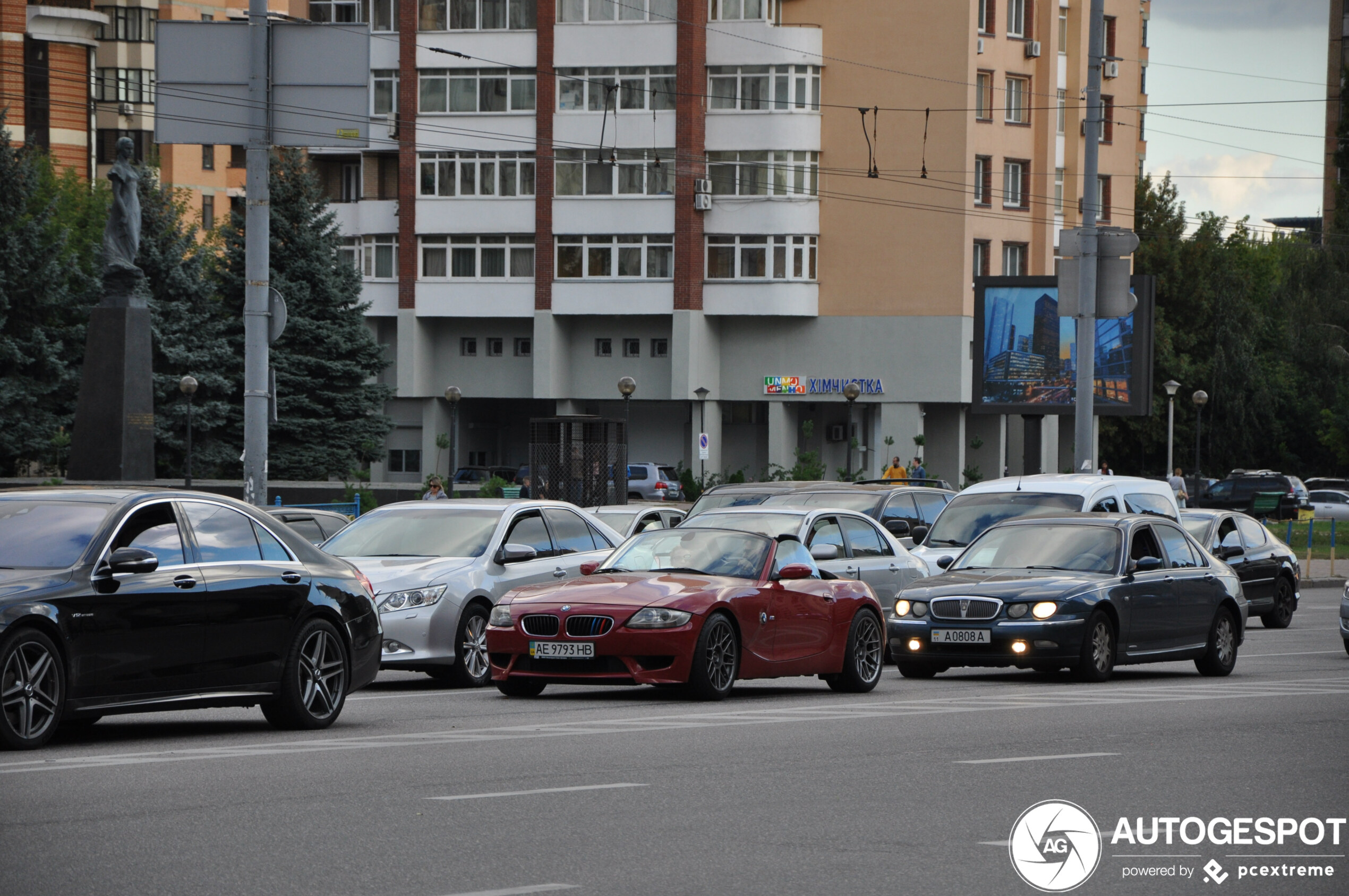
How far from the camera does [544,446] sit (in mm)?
42344

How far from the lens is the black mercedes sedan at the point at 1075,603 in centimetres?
1638

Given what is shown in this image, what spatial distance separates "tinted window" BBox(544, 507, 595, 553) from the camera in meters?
17.7

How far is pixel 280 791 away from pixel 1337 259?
7623 cm

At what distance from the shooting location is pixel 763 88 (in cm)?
6675

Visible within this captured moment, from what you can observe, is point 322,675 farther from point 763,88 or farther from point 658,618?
point 763,88

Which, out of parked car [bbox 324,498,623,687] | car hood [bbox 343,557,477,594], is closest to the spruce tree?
parked car [bbox 324,498,623,687]

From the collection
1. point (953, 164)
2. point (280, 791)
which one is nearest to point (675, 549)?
point (280, 791)

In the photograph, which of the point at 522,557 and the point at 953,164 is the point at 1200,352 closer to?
the point at 953,164

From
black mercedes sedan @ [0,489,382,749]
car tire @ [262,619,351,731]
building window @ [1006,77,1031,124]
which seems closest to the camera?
black mercedes sedan @ [0,489,382,749]

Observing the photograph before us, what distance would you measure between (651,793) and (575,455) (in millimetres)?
33275

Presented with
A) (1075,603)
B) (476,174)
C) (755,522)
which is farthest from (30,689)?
(476,174)

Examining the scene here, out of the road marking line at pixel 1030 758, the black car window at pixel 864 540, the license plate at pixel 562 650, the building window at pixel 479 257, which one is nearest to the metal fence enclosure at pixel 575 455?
the black car window at pixel 864 540

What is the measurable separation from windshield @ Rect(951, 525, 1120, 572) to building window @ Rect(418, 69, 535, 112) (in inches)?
2060

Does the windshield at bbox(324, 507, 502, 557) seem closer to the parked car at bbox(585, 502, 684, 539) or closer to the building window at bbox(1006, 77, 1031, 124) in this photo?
the parked car at bbox(585, 502, 684, 539)
